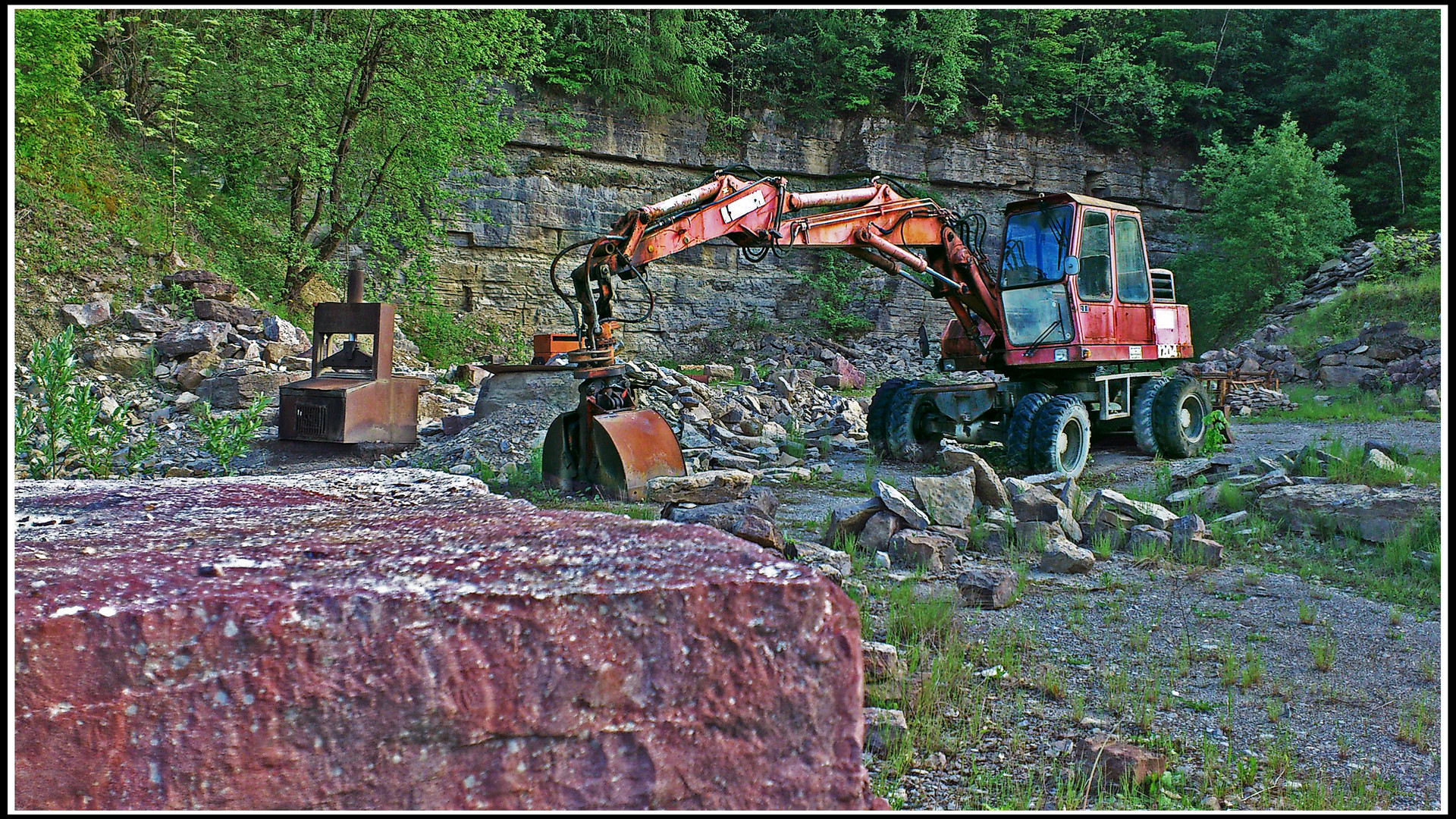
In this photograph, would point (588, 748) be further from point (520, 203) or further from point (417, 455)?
point (520, 203)

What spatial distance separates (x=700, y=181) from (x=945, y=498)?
17622 mm

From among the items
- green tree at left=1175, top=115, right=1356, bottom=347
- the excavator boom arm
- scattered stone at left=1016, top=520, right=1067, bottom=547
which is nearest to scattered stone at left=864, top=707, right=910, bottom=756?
scattered stone at left=1016, top=520, right=1067, bottom=547

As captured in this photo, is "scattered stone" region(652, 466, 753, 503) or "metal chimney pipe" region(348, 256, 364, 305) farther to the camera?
"metal chimney pipe" region(348, 256, 364, 305)

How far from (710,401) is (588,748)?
408 inches

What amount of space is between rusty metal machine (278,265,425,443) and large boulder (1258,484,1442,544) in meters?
7.50

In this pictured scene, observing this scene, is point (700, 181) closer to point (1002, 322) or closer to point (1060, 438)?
point (1002, 322)

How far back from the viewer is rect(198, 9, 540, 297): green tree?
46.6 ft

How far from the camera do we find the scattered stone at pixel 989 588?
14.8 feet

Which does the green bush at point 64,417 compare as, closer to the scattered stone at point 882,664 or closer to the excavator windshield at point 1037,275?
the scattered stone at point 882,664

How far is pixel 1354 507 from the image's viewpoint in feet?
19.7

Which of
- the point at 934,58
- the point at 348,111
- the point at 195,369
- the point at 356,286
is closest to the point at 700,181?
the point at 934,58

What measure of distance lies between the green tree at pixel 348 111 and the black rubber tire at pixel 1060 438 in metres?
10.8

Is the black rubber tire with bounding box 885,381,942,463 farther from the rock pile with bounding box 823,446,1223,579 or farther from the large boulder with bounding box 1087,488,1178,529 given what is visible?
the large boulder with bounding box 1087,488,1178,529

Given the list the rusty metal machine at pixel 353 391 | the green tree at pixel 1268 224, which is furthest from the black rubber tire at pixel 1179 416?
the green tree at pixel 1268 224
